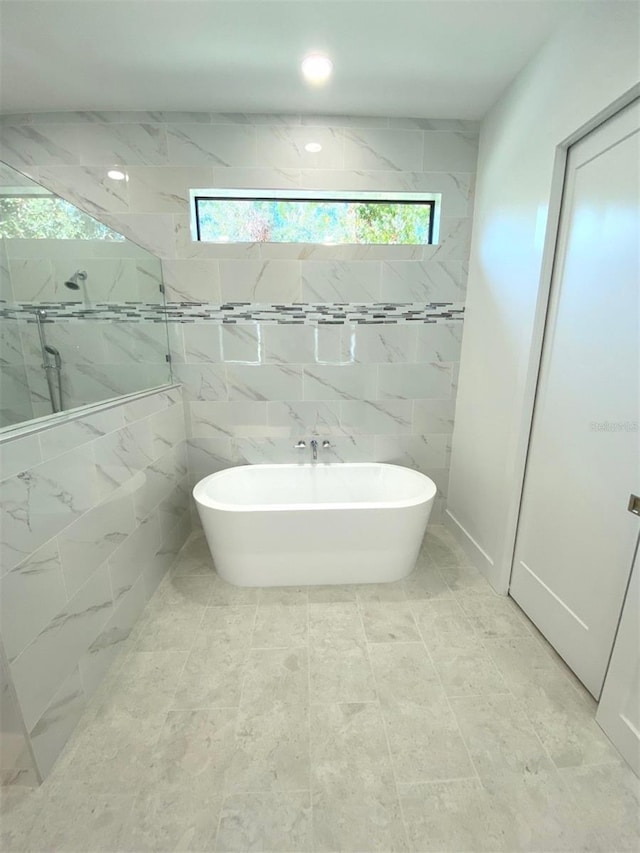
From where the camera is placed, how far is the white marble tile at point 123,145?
6.70ft

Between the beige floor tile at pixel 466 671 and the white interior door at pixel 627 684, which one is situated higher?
the white interior door at pixel 627 684

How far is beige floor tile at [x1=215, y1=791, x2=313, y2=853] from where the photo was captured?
939 millimetres

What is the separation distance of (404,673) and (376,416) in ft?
5.23

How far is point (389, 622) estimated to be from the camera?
67.3 inches

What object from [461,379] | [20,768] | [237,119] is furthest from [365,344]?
[20,768]

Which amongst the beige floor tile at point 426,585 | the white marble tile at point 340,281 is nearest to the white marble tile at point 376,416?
the white marble tile at point 340,281

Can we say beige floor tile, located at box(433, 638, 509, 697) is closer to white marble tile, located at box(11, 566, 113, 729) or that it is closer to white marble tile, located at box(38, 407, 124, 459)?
white marble tile, located at box(11, 566, 113, 729)

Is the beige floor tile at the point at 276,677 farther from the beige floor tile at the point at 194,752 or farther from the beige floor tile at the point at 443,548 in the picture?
the beige floor tile at the point at 443,548

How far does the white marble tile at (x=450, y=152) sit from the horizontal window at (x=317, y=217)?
17 centimetres

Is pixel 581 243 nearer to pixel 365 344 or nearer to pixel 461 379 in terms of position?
pixel 461 379

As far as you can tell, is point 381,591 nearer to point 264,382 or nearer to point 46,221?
point 264,382

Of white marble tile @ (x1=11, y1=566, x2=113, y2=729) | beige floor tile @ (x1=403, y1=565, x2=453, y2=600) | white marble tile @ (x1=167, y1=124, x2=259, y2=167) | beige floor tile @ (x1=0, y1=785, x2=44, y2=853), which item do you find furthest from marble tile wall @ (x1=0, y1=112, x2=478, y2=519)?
beige floor tile @ (x1=0, y1=785, x2=44, y2=853)

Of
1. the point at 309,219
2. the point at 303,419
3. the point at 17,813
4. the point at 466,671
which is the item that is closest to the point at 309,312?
the point at 309,219

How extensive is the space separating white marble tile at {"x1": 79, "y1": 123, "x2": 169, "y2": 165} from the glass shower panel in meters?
0.55
